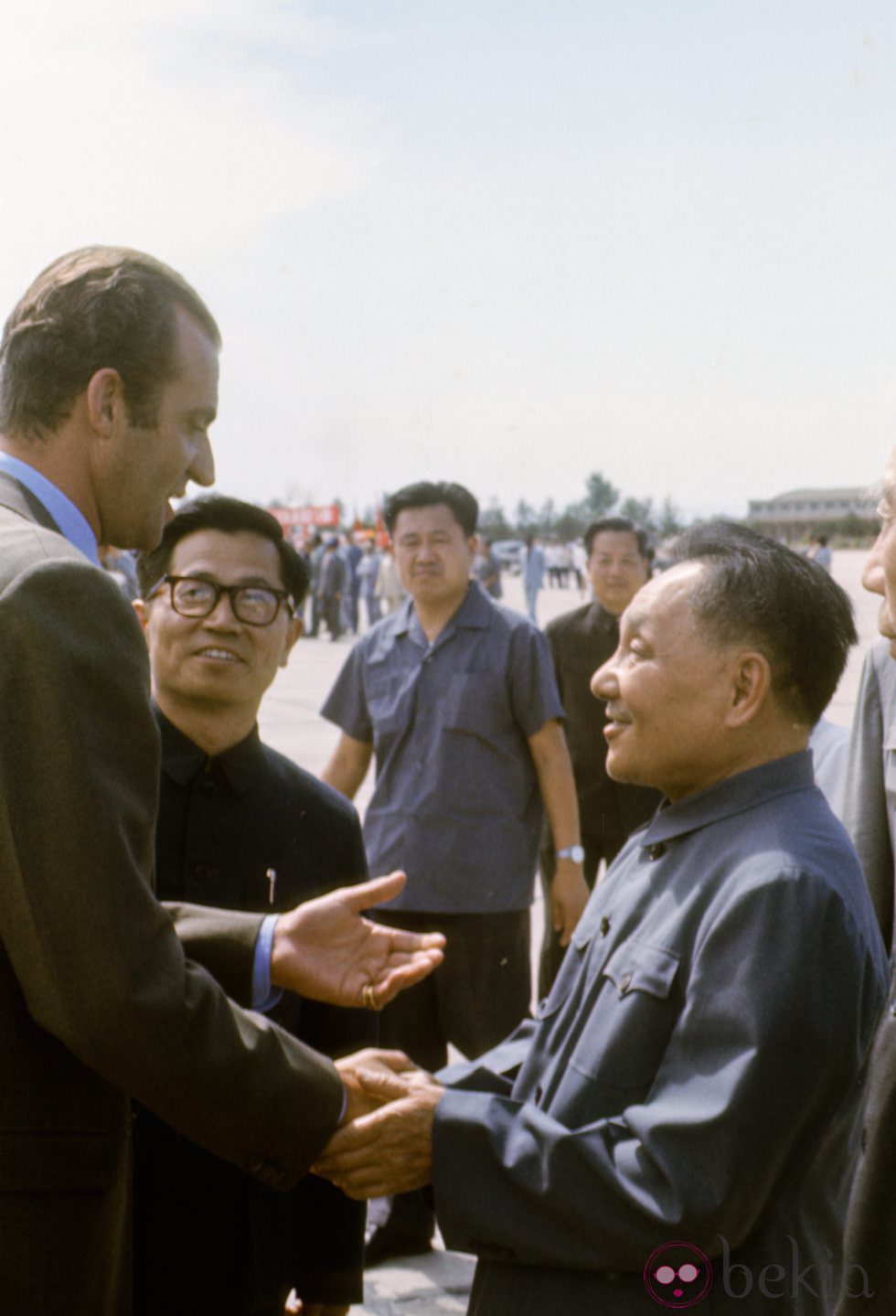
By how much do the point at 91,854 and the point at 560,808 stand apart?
9.46 feet

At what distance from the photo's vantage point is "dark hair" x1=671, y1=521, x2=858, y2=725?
76.4 inches

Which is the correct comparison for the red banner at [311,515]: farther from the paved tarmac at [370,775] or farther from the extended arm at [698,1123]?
the extended arm at [698,1123]

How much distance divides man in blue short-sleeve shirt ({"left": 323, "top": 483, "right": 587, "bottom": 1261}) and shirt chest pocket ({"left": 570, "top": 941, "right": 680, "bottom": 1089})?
2303 mm

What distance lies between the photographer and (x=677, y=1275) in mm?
1695

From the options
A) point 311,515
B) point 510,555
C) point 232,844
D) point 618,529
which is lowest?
point 232,844

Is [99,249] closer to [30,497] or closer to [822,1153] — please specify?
[30,497]

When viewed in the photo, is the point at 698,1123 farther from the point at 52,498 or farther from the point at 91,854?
the point at 52,498

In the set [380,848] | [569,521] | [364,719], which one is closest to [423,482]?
[364,719]

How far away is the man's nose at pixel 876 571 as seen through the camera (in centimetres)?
243

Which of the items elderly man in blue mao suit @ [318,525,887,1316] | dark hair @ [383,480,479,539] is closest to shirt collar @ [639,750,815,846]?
elderly man in blue mao suit @ [318,525,887,1316]

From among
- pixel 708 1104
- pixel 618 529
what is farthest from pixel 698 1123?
pixel 618 529

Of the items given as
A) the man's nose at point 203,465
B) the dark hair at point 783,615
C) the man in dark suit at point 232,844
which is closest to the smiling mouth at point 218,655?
the man in dark suit at point 232,844

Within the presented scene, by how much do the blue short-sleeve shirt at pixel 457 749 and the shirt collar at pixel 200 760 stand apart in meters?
1.71

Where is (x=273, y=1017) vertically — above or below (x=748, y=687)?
below
